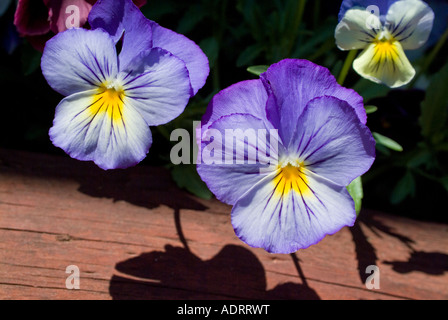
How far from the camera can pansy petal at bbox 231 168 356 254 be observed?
33.7 inches

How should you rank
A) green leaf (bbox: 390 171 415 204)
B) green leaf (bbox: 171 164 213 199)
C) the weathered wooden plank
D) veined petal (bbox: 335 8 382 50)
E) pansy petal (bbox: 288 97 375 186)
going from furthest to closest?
green leaf (bbox: 390 171 415 204) → green leaf (bbox: 171 164 213 199) → the weathered wooden plank → veined petal (bbox: 335 8 382 50) → pansy petal (bbox: 288 97 375 186)

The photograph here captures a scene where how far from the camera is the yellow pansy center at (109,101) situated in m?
0.90

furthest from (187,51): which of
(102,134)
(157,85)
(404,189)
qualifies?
(404,189)

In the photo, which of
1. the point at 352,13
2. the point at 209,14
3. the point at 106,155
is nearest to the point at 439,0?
the point at 209,14

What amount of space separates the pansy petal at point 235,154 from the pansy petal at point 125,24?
187 millimetres

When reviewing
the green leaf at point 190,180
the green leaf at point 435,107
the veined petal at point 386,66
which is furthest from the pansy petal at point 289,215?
the green leaf at point 435,107

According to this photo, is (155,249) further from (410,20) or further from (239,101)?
(410,20)

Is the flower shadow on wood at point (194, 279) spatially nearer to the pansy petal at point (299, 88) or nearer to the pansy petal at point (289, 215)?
the pansy petal at point (289, 215)

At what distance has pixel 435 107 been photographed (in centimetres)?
135

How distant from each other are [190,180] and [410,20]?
59cm

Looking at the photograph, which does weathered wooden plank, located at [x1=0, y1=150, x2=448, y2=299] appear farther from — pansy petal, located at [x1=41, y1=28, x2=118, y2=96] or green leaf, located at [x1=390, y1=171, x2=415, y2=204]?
pansy petal, located at [x1=41, y1=28, x2=118, y2=96]

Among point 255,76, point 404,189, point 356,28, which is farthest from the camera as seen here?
point 255,76

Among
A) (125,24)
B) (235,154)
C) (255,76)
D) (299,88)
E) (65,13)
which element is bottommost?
(235,154)

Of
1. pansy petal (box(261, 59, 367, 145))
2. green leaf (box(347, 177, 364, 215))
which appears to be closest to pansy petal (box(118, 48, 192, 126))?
pansy petal (box(261, 59, 367, 145))
